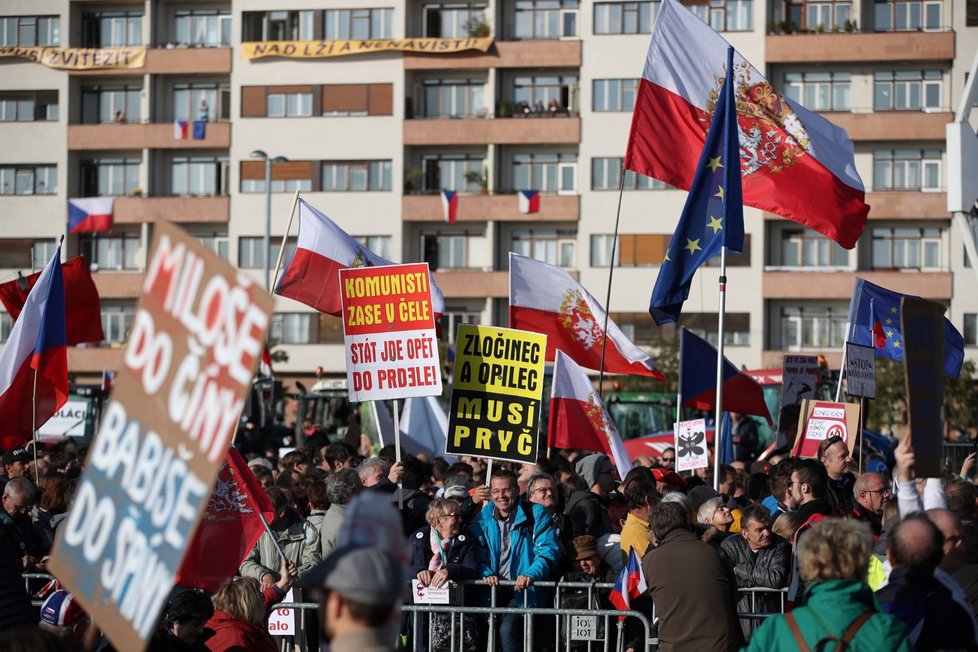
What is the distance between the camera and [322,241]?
17.7 metres

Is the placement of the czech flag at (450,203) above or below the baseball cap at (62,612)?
above

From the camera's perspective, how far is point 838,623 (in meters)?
5.32

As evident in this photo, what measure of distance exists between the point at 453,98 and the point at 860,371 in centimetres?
4194

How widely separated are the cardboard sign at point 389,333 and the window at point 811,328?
1750 inches

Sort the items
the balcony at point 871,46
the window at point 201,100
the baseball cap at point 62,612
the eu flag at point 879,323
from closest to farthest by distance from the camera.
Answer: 1. the baseball cap at point 62,612
2. the eu flag at point 879,323
3. the balcony at point 871,46
4. the window at point 201,100

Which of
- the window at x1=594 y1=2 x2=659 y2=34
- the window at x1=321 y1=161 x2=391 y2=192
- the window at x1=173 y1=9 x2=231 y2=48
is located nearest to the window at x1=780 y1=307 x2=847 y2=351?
the window at x1=594 y1=2 x2=659 y2=34

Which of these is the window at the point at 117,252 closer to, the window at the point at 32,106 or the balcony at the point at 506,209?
the window at the point at 32,106

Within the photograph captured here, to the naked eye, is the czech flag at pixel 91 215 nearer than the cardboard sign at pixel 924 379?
No

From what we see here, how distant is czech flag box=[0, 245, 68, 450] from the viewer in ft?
47.5

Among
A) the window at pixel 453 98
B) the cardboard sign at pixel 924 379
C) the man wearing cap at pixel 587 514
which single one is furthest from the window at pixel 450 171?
the cardboard sign at pixel 924 379

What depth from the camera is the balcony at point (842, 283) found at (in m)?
55.1

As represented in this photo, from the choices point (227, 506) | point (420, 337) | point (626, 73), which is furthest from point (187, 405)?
point (626, 73)

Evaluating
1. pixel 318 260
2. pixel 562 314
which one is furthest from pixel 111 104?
pixel 562 314

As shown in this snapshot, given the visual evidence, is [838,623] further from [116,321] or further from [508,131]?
[116,321]
